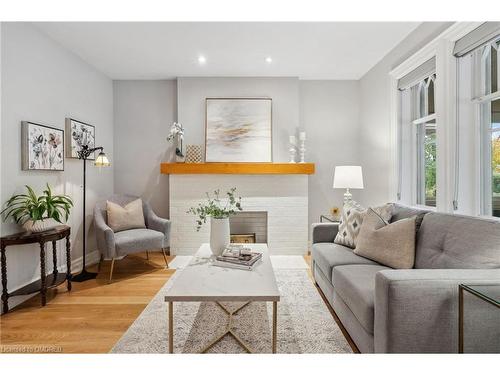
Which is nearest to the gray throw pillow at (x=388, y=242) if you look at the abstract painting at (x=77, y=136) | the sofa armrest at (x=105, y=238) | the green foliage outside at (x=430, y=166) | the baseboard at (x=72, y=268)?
the green foliage outside at (x=430, y=166)

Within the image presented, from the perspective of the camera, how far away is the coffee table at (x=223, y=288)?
1.63m

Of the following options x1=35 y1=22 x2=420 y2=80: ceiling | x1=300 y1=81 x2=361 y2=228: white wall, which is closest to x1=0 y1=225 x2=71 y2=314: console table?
x1=35 y1=22 x2=420 y2=80: ceiling

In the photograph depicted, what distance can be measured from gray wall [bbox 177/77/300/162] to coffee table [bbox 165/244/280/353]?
2.41 m

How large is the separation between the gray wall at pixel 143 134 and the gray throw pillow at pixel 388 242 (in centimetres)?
301

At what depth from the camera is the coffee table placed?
5.36 feet

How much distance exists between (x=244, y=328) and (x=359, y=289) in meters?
0.86

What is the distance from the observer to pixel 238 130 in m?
4.26

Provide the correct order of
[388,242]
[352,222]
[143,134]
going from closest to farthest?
[388,242] < [352,222] < [143,134]

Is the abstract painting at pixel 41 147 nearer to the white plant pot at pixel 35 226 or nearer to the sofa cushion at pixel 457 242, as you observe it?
the white plant pot at pixel 35 226

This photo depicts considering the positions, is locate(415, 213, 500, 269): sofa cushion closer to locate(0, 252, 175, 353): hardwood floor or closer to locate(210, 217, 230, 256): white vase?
locate(210, 217, 230, 256): white vase

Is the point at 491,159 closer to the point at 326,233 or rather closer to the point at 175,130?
the point at 326,233

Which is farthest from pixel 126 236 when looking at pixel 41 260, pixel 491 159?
pixel 491 159

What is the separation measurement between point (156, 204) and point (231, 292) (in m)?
3.07
